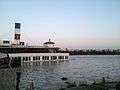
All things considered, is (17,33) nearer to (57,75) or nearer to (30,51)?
(30,51)

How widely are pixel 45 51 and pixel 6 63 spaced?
69.5 meters

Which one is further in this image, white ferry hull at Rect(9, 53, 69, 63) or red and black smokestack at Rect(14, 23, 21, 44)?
red and black smokestack at Rect(14, 23, 21, 44)

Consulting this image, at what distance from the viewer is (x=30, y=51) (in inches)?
3452

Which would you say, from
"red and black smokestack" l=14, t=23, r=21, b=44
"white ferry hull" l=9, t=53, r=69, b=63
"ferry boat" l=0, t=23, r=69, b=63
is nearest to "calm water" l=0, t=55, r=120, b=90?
"white ferry hull" l=9, t=53, r=69, b=63

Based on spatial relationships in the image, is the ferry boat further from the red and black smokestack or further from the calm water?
the calm water

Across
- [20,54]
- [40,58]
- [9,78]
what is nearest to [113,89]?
[9,78]

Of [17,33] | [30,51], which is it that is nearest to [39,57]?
[30,51]

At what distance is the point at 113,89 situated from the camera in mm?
23609

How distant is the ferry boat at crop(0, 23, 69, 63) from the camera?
81.2m

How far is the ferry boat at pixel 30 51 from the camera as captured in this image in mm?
81250

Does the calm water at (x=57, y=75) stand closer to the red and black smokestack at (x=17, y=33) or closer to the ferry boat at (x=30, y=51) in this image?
the ferry boat at (x=30, y=51)

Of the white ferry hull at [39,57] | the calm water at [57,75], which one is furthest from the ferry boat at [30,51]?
the calm water at [57,75]

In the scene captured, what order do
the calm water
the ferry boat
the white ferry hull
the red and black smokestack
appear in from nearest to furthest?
the calm water
the white ferry hull
the ferry boat
the red and black smokestack

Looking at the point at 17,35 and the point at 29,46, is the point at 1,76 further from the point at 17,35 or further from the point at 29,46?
the point at 17,35
